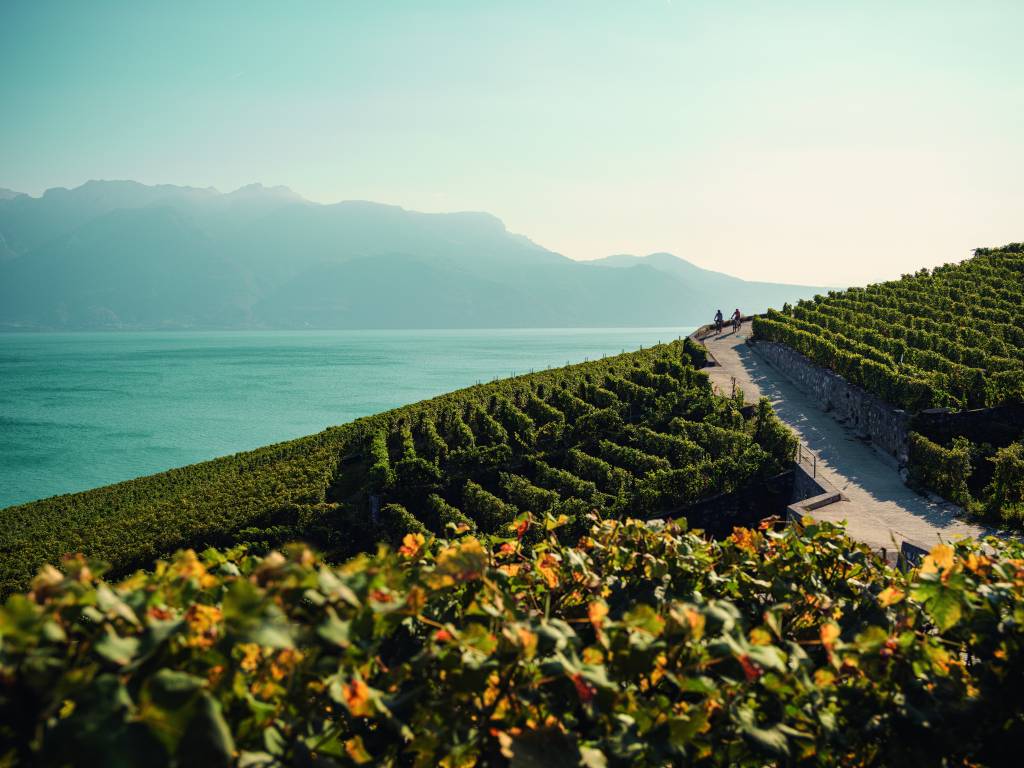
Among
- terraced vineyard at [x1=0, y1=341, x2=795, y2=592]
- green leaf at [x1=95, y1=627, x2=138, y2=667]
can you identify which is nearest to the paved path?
terraced vineyard at [x1=0, y1=341, x2=795, y2=592]

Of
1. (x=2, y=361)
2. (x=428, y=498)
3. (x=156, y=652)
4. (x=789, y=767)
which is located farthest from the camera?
(x=2, y=361)

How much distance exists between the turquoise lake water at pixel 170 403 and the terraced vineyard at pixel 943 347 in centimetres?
1898

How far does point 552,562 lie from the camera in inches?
119

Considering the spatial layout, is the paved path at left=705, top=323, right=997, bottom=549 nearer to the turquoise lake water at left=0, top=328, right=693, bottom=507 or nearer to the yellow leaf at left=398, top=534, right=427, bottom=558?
the yellow leaf at left=398, top=534, right=427, bottom=558

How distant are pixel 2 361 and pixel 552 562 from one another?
144047 mm

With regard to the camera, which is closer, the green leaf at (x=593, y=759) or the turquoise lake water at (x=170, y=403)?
the green leaf at (x=593, y=759)

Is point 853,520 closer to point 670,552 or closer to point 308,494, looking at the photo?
point 670,552

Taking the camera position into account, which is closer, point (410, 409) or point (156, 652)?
point (156, 652)

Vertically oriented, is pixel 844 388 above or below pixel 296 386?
above

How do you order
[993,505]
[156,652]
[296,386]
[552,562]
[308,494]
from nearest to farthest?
[156,652], [552,562], [993,505], [308,494], [296,386]

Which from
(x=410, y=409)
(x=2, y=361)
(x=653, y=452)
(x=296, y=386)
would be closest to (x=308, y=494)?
(x=410, y=409)

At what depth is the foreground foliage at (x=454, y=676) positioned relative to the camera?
4.42 ft

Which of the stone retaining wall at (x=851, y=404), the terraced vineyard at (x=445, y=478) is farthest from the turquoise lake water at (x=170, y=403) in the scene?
the terraced vineyard at (x=445, y=478)

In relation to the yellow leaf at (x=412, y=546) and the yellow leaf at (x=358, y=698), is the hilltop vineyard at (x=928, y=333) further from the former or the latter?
the yellow leaf at (x=358, y=698)
